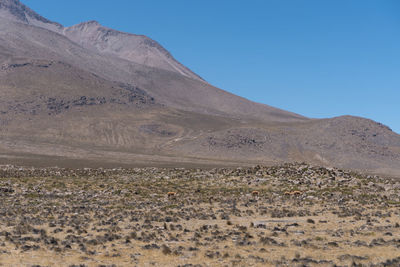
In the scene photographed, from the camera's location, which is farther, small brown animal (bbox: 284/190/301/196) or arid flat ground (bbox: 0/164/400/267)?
small brown animal (bbox: 284/190/301/196)

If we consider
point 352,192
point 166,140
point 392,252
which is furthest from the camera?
point 166,140

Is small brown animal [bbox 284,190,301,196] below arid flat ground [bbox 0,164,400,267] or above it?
above

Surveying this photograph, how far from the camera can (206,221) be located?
24.3 metres

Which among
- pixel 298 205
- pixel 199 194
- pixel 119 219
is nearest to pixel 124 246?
pixel 119 219

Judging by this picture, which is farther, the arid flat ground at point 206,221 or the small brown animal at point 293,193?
the small brown animal at point 293,193

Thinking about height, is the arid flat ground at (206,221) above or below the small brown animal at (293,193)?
below

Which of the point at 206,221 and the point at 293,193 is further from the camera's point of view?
the point at 293,193

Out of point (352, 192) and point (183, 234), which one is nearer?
point (183, 234)

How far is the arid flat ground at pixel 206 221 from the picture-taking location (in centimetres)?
1606

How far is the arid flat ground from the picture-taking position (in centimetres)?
1606

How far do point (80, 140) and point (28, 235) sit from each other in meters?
162

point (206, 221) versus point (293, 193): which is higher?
point (293, 193)

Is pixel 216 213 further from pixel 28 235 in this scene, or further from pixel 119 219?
pixel 28 235

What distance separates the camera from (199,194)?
123 feet
